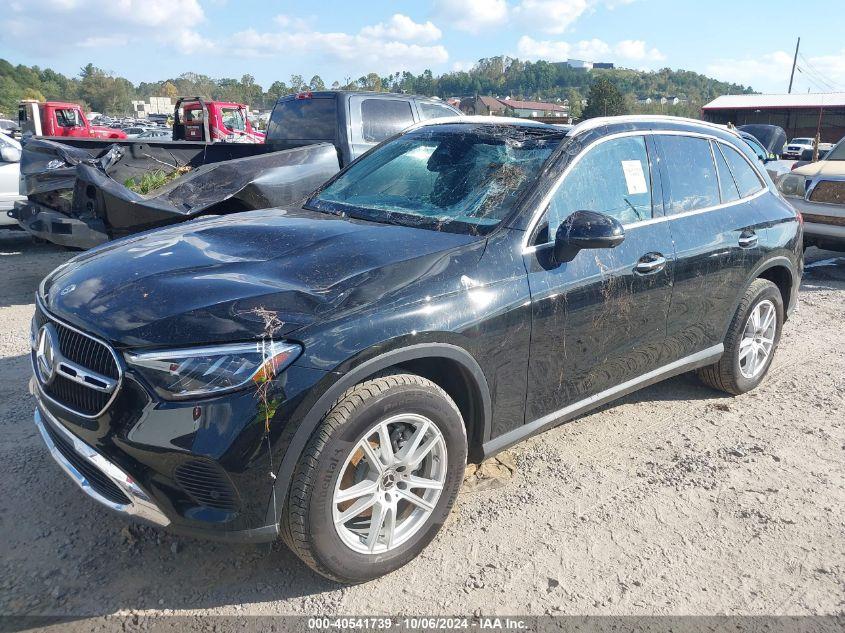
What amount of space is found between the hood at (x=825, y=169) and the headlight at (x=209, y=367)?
351 inches

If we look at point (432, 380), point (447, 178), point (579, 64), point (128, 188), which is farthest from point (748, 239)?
point (579, 64)

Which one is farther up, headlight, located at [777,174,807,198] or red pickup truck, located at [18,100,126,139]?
red pickup truck, located at [18,100,126,139]

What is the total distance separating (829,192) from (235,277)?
335 inches

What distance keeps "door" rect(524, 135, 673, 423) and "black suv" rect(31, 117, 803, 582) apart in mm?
12

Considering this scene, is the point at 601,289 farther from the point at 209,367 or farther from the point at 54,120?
the point at 54,120

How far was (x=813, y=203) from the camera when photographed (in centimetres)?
861

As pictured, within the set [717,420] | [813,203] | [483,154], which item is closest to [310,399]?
[483,154]

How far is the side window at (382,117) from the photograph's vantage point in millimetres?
7637

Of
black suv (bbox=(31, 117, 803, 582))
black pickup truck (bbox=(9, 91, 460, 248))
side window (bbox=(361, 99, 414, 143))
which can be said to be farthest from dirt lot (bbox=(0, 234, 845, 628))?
side window (bbox=(361, 99, 414, 143))

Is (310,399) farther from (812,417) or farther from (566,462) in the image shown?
(812,417)

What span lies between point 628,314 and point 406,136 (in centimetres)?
180

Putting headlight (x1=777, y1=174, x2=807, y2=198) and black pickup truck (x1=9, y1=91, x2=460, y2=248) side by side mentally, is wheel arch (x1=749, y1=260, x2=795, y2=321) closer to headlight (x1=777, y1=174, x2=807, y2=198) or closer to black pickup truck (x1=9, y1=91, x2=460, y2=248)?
black pickup truck (x1=9, y1=91, x2=460, y2=248)

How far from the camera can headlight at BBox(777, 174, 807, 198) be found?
8734mm

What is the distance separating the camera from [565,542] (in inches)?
118
